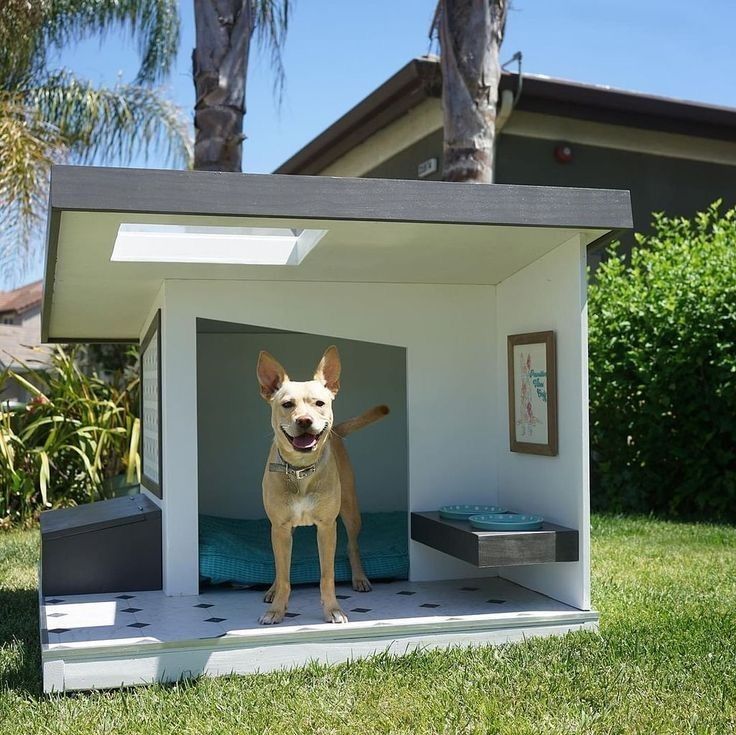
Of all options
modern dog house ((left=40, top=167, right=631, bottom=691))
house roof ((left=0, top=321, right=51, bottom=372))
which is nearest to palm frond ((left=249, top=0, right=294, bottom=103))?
modern dog house ((left=40, top=167, right=631, bottom=691))

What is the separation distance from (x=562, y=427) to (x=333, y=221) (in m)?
1.84

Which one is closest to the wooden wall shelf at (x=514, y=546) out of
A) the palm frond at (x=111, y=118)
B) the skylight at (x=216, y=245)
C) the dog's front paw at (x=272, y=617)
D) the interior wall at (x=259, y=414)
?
the dog's front paw at (x=272, y=617)

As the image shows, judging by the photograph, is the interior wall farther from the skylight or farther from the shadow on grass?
the skylight

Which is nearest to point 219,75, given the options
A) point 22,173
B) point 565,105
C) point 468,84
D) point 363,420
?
point 468,84

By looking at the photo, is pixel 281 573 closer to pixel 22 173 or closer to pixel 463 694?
pixel 463 694

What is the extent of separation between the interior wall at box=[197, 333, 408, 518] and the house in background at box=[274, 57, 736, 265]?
4680mm

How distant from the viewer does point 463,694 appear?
447 centimetres

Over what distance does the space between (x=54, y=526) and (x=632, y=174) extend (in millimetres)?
9538

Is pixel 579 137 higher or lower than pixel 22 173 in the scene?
higher

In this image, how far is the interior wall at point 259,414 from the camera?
8367 millimetres

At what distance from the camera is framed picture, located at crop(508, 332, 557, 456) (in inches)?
227

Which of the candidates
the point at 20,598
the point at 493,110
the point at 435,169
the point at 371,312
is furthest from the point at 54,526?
the point at 435,169

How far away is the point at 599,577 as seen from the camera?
7.31 metres

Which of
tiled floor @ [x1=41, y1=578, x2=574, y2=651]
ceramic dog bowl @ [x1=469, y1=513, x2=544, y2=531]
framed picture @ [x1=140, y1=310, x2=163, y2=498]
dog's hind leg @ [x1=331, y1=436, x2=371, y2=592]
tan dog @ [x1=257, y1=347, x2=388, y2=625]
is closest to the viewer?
tiled floor @ [x1=41, y1=578, x2=574, y2=651]
